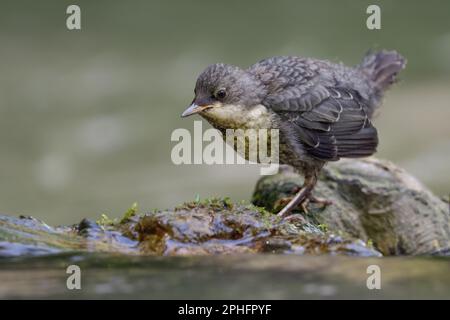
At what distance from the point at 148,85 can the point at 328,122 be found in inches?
251

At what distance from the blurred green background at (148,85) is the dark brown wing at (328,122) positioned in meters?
3.93

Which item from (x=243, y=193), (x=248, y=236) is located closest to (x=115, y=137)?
(x=243, y=193)

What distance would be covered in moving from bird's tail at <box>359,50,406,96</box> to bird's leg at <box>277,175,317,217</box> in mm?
1455

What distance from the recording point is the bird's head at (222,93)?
215 inches

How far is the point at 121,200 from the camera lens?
1031 centimetres

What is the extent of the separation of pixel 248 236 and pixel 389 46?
8.20 m

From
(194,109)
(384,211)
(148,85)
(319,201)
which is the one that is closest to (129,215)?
(194,109)

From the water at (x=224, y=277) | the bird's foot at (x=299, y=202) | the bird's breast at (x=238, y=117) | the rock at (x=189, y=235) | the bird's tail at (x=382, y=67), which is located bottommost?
the water at (x=224, y=277)

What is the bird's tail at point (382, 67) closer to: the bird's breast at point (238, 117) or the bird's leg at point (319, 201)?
the bird's leg at point (319, 201)

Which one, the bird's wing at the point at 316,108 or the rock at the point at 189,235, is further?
the bird's wing at the point at 316,108

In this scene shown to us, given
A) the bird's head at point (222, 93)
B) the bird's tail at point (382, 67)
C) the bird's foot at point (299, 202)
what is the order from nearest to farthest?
the bird's head at point (222, 93), the bird's foot at point (299, 202), the bird's tail at point (382, 67)

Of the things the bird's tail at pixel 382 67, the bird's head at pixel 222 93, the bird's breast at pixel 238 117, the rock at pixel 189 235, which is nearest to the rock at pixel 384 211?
the bird's breast at pixel 238 117

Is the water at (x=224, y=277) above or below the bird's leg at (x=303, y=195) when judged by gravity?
below

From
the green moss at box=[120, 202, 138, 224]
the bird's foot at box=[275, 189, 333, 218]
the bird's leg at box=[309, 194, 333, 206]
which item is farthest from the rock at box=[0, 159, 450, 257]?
the bird's leg at box=[309, 194, 333, 206]
